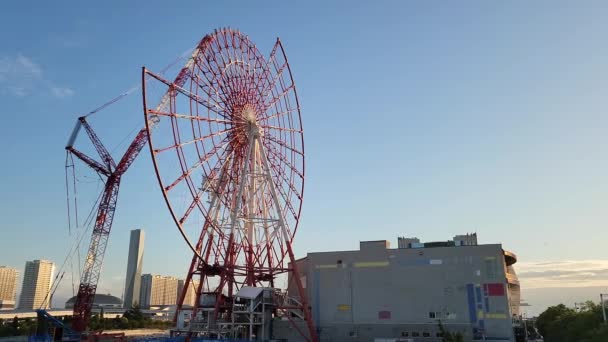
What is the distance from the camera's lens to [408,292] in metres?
68.1

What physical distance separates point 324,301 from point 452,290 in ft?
62.3

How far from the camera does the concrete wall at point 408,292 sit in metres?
64.2

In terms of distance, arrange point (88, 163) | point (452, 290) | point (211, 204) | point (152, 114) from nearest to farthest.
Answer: point (152, 114) < point (211, 204) < point (452, 290) < point (88, 163)

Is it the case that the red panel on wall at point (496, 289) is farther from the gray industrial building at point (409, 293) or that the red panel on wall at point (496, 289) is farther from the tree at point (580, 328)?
the tree at point (580, 328)

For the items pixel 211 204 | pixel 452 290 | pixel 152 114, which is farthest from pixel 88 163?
pixel 452 290

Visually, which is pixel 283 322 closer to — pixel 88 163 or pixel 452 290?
pixel 452 290

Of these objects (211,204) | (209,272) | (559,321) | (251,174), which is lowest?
(559,321)

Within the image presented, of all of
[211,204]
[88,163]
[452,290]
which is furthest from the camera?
[88,163]

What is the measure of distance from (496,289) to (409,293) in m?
11.8

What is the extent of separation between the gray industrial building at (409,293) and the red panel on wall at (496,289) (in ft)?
0.42

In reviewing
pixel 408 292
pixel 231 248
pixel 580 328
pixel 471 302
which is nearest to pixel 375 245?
pixel 408 292

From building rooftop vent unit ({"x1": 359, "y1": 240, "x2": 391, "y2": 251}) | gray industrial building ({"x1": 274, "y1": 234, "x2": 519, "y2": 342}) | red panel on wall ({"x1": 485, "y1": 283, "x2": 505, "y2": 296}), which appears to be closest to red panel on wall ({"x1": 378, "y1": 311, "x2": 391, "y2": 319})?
gray industrial building ({"x1": 274, "y1": 234, "x2": 519, "y2": 342})

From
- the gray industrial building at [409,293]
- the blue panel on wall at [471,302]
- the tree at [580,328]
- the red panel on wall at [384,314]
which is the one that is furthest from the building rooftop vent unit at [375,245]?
the tree at [580,328]

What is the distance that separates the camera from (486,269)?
65312mm
